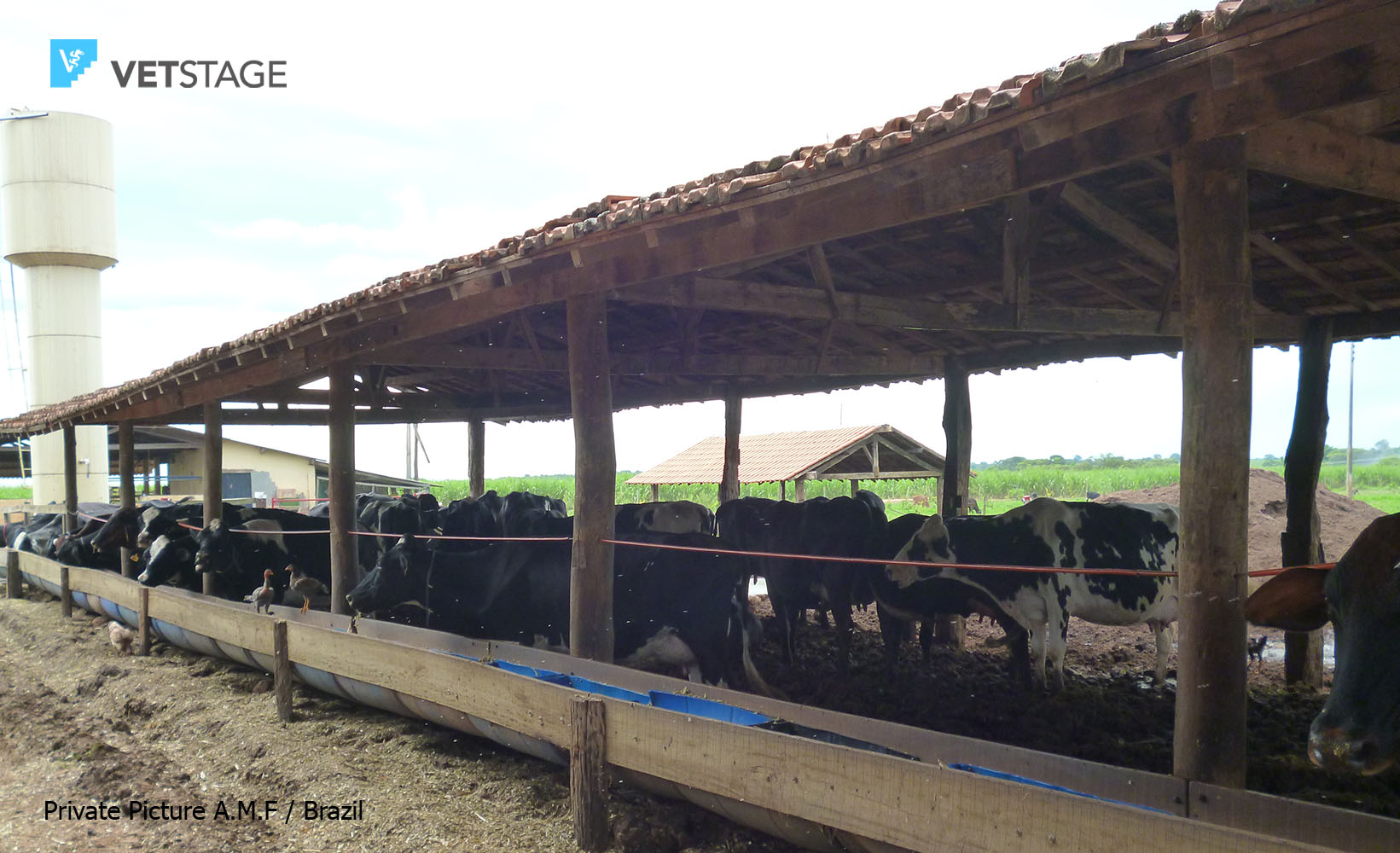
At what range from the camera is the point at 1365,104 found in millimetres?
3391

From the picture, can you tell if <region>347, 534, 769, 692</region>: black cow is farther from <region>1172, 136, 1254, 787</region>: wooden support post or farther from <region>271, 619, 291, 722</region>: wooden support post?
<region>1172, 136, 1254, 787</region>: wooden support post

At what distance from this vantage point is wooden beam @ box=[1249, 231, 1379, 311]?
18.8 ft

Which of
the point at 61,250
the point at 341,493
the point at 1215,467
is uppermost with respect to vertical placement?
the point at 61,250

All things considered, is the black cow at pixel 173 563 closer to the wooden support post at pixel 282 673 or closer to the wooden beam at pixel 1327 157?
the wooden support post at pixel 282 673

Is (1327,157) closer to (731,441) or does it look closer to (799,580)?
(799,580)

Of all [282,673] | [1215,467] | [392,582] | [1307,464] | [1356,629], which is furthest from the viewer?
[392,582]

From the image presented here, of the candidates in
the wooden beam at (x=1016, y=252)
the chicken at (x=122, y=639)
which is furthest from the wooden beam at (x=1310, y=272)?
the chicken at (x=122, y=639)

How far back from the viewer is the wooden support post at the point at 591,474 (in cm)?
590

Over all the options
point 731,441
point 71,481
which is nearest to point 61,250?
point 71,481

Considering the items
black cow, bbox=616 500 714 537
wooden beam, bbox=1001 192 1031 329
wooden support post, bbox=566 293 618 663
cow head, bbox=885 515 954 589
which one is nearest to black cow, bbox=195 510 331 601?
black cow, bbox=616 500 714 537

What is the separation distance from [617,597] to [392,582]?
1968 mm

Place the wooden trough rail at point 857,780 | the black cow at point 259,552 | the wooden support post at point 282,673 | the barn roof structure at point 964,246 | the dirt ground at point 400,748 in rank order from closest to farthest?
the wooden trough rail at point 857,780, the barn roof structure at point 964,246, the dirt ground at point 400,748, the wooden support post at point 282,673, the black cow at point 259,552

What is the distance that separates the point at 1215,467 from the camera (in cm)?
314

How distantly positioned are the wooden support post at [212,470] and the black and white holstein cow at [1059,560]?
7.74 metres
